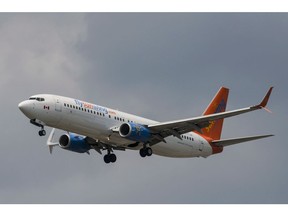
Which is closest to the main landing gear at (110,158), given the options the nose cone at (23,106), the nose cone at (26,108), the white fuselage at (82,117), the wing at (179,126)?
the white fuselage at (82,117)

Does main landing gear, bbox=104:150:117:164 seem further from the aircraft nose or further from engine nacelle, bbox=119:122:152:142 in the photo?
the aircraft nose

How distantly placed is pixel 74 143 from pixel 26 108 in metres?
9.75

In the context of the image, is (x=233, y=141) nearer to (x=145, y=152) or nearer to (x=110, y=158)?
(x=145, y=152)

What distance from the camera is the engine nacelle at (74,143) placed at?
8412cm

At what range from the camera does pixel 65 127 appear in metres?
76.2

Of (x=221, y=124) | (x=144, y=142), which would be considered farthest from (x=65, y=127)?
(x=221, y=124)

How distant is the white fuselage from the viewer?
75438mm

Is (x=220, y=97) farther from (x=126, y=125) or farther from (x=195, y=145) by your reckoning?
(x=126, y=125)

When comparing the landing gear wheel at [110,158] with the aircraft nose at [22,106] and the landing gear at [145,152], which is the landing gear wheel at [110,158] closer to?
the landing gear at [145,152]

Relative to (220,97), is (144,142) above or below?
below

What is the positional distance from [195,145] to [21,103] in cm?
1802

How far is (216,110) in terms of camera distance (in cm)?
9406

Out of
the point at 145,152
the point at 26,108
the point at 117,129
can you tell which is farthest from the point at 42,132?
the point at 145,152

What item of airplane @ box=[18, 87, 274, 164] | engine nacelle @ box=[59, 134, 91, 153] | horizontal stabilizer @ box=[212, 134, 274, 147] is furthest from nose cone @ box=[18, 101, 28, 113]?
horizontal stabilizer @ box=[212, 134, 274, 147]
